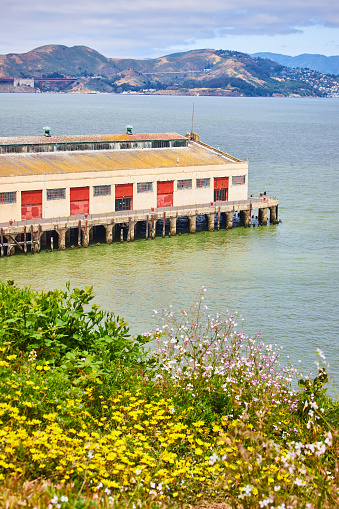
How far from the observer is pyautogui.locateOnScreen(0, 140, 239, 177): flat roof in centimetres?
5872

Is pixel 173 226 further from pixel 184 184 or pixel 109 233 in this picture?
pixel 109 233

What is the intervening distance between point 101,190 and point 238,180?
1642cm

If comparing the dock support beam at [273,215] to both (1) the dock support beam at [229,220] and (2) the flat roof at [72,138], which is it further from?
(2) the flat roof at [72,138]

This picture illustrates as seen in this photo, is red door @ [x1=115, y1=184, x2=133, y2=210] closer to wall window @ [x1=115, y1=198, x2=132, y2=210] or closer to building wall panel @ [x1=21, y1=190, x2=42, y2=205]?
wall window @ [x1=115, y1=198, x2=132, y2=210]

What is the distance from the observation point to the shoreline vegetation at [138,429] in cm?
1071

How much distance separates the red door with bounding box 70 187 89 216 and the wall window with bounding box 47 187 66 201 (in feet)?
2.89

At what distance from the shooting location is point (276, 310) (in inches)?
1613

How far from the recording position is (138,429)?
46.0 ft

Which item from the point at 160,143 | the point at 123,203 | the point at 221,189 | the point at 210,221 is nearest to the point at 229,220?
the point at 210,221

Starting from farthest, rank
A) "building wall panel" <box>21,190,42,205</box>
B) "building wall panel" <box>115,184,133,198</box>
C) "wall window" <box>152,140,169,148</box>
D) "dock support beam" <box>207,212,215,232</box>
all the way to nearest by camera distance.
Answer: "wall window" <box>152,140,169,148</box>
"dock support beam" <box>207,212,215,232</box>
"building wall panel" <box>115,184,133,198</box>
"building wall panel" <box>21,190,42,205</box>

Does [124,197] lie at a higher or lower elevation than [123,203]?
higher

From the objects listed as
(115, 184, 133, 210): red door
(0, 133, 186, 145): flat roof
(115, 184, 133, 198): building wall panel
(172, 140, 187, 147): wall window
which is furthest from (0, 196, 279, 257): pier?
(172, 140, 187, 147): wall window

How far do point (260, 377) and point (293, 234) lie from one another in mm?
50515

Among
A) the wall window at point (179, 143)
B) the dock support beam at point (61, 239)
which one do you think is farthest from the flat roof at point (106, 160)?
the dock support beam at point (61, 239)
